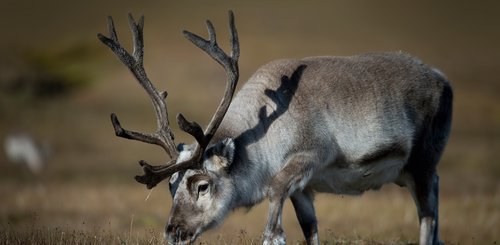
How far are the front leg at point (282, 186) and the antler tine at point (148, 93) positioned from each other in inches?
45.3

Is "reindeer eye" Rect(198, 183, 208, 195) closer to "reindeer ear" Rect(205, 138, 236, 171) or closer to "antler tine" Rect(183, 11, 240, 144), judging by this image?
"reindeer ear" Rect(205, 138, 236, 171)

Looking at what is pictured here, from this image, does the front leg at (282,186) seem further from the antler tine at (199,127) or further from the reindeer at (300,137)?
the antler tine at (199,127)

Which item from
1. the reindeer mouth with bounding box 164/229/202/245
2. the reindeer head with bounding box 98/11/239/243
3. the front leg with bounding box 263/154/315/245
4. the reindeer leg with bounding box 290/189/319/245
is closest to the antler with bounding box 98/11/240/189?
the reindeer head with bounding box 98/11/239/243

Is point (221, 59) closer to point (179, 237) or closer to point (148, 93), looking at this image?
point (148, 93)

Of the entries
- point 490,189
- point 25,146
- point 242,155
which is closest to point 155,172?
point 242,155

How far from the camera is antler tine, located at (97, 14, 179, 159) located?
342 inches

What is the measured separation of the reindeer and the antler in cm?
1

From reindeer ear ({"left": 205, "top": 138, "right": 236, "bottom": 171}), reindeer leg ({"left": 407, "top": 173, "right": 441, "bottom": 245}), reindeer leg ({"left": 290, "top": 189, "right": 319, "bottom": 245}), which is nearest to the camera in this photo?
reindeer ear ({"left": 205, "top": 138, "right": 236, "bottom": 171})

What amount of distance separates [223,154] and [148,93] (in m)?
1.36

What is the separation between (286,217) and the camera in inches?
806

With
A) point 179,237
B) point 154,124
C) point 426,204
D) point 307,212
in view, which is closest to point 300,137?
point 307,212

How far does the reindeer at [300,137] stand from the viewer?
848 cm

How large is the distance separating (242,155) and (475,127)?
114 feet

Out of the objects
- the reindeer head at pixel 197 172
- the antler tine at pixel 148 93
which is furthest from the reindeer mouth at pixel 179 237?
the antler tine at pixel 148 93
